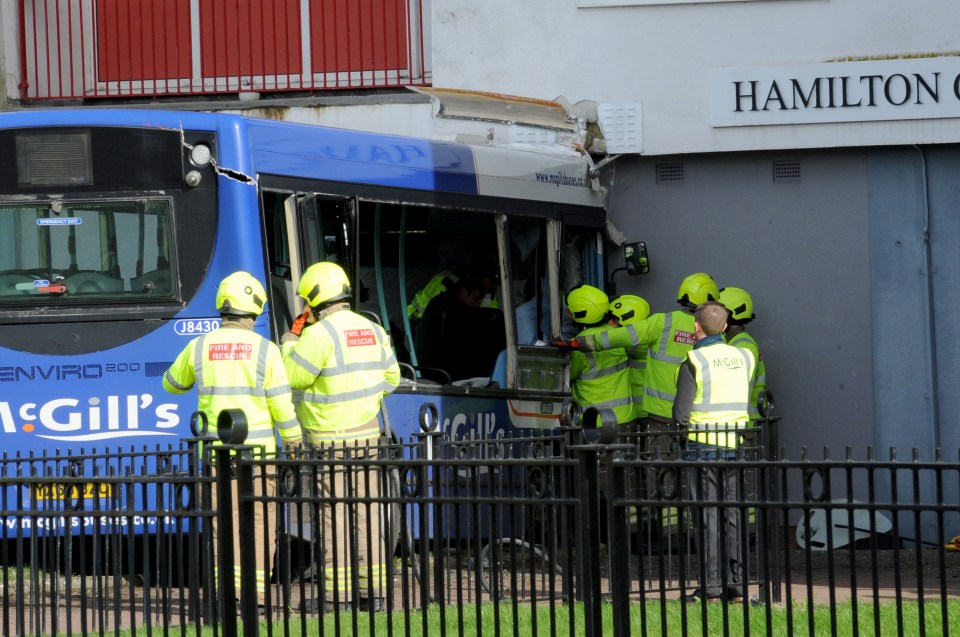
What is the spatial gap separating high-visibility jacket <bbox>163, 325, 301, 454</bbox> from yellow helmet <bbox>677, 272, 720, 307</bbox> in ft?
15.2

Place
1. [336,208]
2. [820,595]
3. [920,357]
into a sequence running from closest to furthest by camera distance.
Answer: [820,595] → [336,208] → [920,357]

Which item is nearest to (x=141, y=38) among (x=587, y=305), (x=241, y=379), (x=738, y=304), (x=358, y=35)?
(x=358, y=35)

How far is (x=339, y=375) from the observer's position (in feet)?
28.0

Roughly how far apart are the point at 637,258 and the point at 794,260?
4.26 feet

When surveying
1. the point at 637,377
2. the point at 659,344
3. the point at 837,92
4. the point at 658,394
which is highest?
the point at 837,92

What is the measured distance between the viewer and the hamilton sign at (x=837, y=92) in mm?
12445

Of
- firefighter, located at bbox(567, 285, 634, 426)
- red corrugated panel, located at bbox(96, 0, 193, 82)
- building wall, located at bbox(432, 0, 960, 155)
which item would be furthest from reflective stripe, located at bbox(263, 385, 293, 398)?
red corrugated panel, located at bbox(96, 0, 193, 82)

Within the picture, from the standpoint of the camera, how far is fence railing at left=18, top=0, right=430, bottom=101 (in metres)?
14.8

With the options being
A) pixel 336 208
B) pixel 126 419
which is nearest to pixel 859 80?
pixel 336 208

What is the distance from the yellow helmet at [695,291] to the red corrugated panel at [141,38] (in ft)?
Result: 18.8

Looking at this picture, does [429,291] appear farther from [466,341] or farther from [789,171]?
[789,171]

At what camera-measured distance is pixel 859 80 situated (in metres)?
12.6

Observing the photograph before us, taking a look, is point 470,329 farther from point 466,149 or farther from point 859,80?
point 859,80

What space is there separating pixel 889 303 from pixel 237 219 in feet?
19.4
